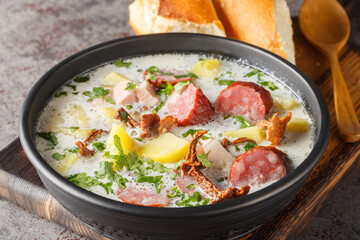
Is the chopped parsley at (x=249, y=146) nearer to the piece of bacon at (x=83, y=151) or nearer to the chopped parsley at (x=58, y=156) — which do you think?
the piece of bacon at (x=83, y=151)

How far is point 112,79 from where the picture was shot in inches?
108

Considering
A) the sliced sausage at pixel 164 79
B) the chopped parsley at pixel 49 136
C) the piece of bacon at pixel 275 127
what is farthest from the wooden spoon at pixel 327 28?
the chopped parsley at pixel 49 136

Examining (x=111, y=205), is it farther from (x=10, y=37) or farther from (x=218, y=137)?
(x=10, y=37)

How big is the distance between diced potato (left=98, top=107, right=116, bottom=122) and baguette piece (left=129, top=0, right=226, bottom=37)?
0.78m

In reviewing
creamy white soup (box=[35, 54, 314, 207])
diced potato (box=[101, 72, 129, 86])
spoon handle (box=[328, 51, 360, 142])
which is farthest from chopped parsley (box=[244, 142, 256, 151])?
diced potato (box=[101, 72, 129, 86])

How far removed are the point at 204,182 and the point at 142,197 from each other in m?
0.25

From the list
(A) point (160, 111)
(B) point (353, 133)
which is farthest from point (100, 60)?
(B) point (353, 133)

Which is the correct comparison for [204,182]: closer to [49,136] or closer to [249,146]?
[249,146]

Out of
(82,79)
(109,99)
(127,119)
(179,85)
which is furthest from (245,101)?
(82,79)

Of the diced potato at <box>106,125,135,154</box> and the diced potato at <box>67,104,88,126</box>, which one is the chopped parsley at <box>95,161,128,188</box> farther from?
the diced potato at <box>67,104,88,126</box>

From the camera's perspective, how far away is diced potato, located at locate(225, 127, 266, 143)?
2.31 m

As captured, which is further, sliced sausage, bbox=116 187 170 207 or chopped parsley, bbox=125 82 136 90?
chopped parsley, bbox=125 82 136 90

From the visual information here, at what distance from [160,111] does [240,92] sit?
1.33ft

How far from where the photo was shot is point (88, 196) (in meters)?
1.84
